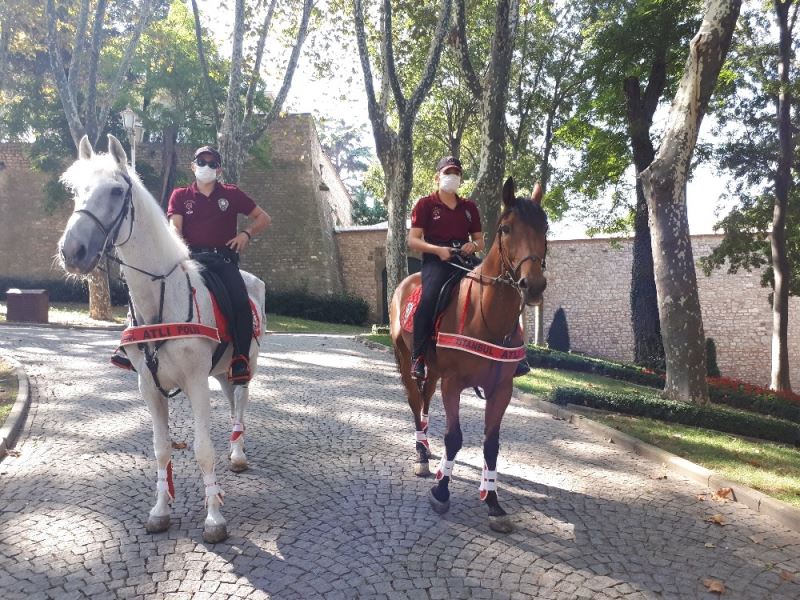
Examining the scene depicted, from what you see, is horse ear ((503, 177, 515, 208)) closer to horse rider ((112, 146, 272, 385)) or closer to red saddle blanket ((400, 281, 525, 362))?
red saddle blanket ((400, 281, 525, 362))

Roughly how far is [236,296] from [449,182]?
79.9 inches

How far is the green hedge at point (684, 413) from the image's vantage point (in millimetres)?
7379

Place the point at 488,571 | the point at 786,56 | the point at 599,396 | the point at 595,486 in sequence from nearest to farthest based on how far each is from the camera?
the point at 488,571 < the point at 595,486 < the point at 599,396 < the point at 786,56

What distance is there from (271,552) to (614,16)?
14779mm

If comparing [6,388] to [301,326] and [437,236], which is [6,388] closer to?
[437,236]

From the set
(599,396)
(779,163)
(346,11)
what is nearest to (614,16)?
(779,163)

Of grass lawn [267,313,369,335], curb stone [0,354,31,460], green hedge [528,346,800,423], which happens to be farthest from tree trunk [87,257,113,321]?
green hedge [528,346,800,423]

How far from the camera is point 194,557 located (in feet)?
11.1

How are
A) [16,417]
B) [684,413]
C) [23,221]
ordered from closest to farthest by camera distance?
1. [16,417]
2. [684,413]
3. [23,221]

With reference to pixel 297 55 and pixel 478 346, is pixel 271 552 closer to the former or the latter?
pixel 478 346

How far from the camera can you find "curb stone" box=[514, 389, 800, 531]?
4188mm

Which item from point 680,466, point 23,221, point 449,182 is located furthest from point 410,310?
point 23,221

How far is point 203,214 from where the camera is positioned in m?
4.45

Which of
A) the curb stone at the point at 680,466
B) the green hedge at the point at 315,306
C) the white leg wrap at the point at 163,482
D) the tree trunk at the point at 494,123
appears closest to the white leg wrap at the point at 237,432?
the white leg wrap at the point at 163,482
